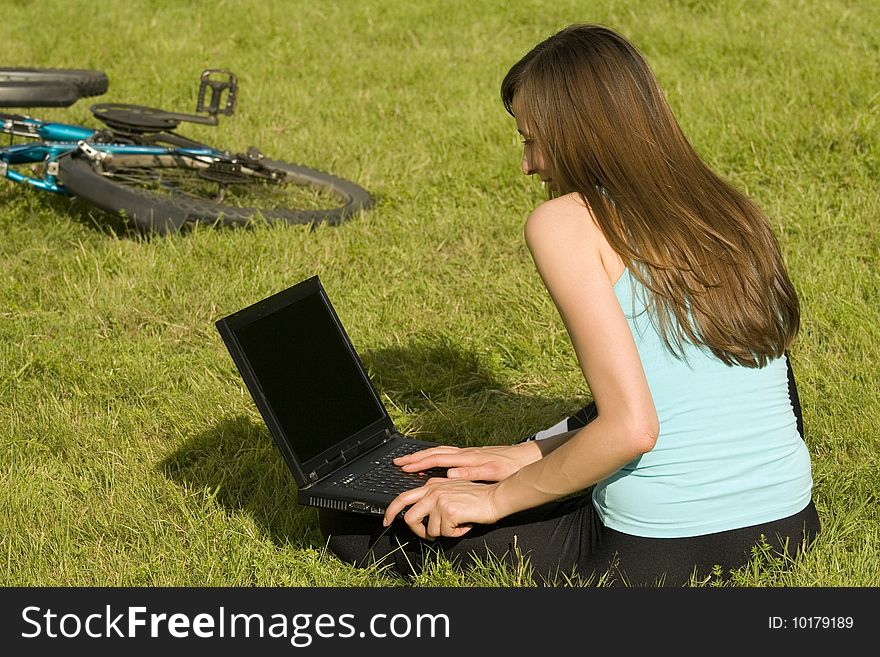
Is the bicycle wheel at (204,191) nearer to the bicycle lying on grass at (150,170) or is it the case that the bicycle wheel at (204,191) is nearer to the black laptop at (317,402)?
the bicycle lying on grass at (150,170)

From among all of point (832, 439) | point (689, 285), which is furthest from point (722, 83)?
point (689, 285)

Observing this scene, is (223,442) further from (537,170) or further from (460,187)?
(460,187)

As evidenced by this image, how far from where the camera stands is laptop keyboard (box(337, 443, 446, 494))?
3518mm

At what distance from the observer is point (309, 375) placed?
12.2 ft

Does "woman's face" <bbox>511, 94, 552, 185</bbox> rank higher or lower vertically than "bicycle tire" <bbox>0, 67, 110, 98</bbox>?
lower

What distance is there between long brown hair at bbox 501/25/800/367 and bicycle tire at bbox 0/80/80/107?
4.26 metres

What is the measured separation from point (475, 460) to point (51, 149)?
4.21 metres

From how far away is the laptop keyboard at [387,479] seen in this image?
3.52 m

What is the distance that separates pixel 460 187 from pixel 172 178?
174 cm

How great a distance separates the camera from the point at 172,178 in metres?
7.09

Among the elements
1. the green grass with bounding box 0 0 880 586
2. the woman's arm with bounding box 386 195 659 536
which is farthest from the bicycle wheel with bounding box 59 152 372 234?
the woman's arm with bounding box 386 195 659 536

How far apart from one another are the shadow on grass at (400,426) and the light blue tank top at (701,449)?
1277mm

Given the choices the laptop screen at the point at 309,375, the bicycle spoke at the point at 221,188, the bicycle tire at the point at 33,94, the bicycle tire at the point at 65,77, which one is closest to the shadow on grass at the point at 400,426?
the laptop screen at the point at 309,375

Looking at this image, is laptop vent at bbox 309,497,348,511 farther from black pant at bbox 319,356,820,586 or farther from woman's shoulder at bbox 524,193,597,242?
woman's shoulder at bbox 524,193,597,242
